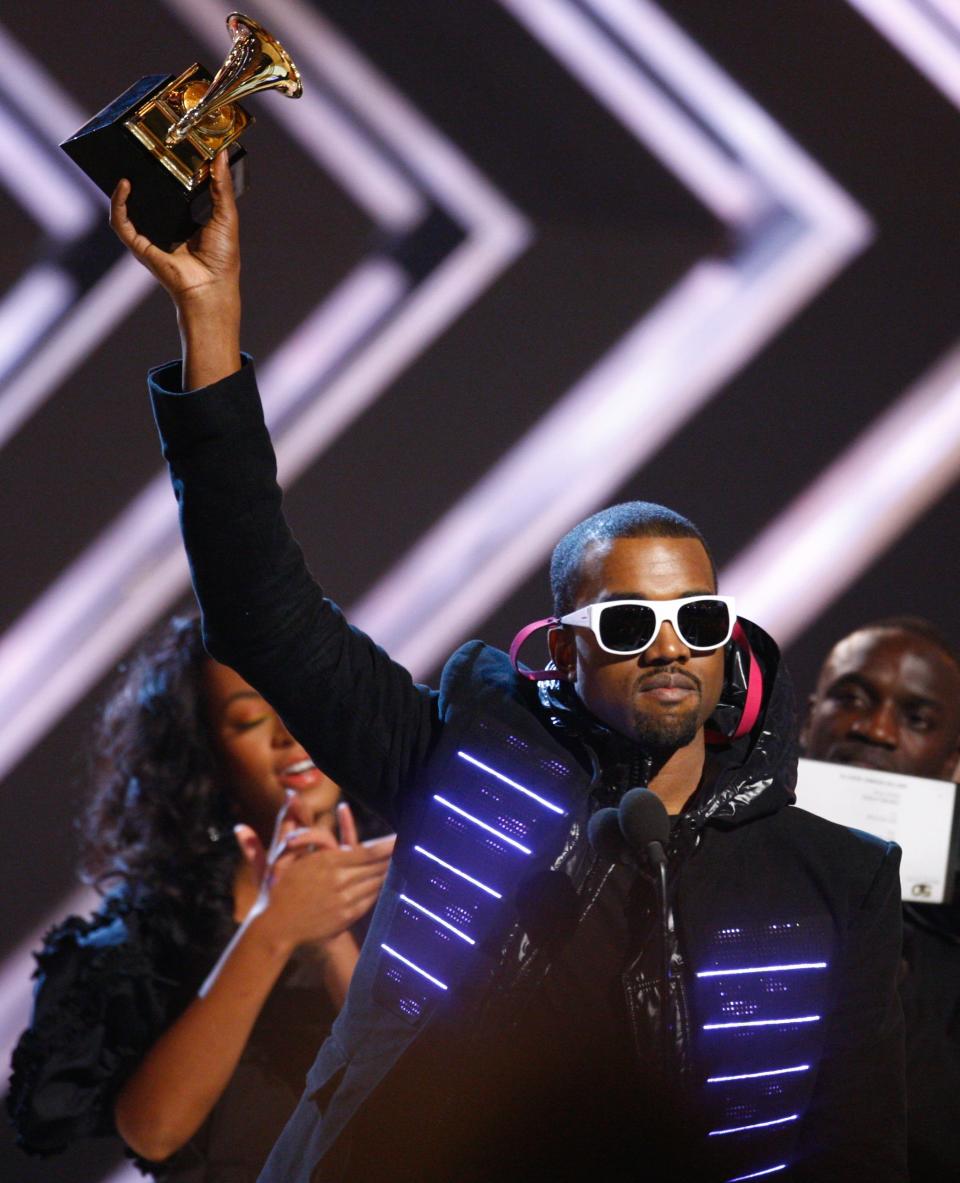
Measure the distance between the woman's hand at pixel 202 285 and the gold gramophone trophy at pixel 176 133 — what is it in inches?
0.6

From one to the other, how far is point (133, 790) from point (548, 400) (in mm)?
1256

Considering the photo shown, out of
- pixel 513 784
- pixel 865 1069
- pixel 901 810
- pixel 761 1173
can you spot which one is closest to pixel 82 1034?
pixel 513 784

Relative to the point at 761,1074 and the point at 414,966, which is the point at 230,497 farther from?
the point at 761,1074

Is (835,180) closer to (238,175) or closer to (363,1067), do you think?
(238,175)

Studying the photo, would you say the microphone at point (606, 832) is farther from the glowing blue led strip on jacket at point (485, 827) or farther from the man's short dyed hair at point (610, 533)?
the man's short dyed hair at point (610, 533)

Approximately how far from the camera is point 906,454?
3.24 m

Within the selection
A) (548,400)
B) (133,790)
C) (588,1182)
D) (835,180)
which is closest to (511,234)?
(548,400)

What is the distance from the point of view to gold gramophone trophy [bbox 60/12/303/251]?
57.0 inches

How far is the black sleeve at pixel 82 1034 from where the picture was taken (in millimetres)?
2232

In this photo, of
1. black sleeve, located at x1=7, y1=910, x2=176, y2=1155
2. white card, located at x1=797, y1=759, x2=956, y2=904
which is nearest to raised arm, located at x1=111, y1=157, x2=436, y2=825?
black sleeve, located at x1=7, y1=910, x2=176, y2=1155

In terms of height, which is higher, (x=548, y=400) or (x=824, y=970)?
(x=548, y=400)

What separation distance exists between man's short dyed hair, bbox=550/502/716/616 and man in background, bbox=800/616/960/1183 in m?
1.09

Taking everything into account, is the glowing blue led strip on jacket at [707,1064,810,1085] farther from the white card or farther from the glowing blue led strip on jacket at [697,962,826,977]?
the white card

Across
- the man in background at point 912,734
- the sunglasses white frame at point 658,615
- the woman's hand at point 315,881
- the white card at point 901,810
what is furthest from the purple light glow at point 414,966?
the man in background at point 912,734
